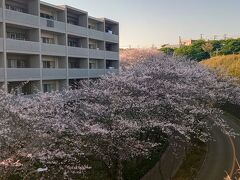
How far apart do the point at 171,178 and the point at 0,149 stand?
558 inches

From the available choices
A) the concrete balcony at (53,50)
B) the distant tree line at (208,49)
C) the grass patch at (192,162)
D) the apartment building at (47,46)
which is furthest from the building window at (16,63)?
the distant tree line at (208,49)

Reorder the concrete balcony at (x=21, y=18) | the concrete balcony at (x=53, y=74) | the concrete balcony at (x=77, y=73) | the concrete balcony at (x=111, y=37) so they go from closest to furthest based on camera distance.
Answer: the concrete balcony at (x=21, y=18) < the concrete balcony at (x=53, y=74) < the concrete balcony at (x=77, y=73) < the concrete balcony at (x=111, y=37)

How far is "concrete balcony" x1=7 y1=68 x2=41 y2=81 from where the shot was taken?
1201 inches

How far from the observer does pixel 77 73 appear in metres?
43.8

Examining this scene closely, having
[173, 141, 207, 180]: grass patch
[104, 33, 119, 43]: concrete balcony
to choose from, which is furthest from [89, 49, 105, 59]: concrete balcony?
[173, 141, 207, 180]: grass patch

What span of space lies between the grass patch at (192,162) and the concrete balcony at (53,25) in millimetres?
17758

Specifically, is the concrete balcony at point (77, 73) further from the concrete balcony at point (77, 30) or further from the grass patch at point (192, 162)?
the grass patch at point (192, 162)

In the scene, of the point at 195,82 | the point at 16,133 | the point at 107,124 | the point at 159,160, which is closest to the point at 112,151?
the point at 107,124

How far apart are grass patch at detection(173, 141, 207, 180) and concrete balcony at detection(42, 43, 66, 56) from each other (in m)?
16.2

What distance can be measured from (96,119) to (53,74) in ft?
55.1

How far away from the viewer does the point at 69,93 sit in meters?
27.9

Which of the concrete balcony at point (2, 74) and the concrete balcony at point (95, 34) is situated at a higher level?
the concrete balcony at point (95, 34)

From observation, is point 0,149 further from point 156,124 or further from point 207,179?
point 207,179

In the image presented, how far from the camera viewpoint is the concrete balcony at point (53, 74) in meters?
36.1
